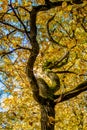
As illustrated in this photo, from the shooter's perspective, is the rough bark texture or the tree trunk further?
the tree trunk

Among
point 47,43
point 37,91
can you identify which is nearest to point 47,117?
point 37,91

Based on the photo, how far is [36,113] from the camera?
21266 millimetres

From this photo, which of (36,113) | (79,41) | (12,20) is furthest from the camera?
(36,113)

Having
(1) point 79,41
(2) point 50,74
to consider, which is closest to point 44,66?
(2) point 50,74

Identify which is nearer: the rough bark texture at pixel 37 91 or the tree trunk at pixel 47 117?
the rough bark texture at pixel 37 91

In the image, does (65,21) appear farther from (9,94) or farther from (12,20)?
(9,94)

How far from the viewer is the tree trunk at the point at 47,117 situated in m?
13.4

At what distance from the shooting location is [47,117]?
13.5 metres

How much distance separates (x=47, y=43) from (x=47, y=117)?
4.83 m

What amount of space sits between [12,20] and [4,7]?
2.59 metres

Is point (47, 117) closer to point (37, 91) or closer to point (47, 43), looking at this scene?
point (37, 91)

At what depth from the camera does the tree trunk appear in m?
13.4

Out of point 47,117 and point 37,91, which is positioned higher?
point 37,91

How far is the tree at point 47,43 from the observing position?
42.7 feet
